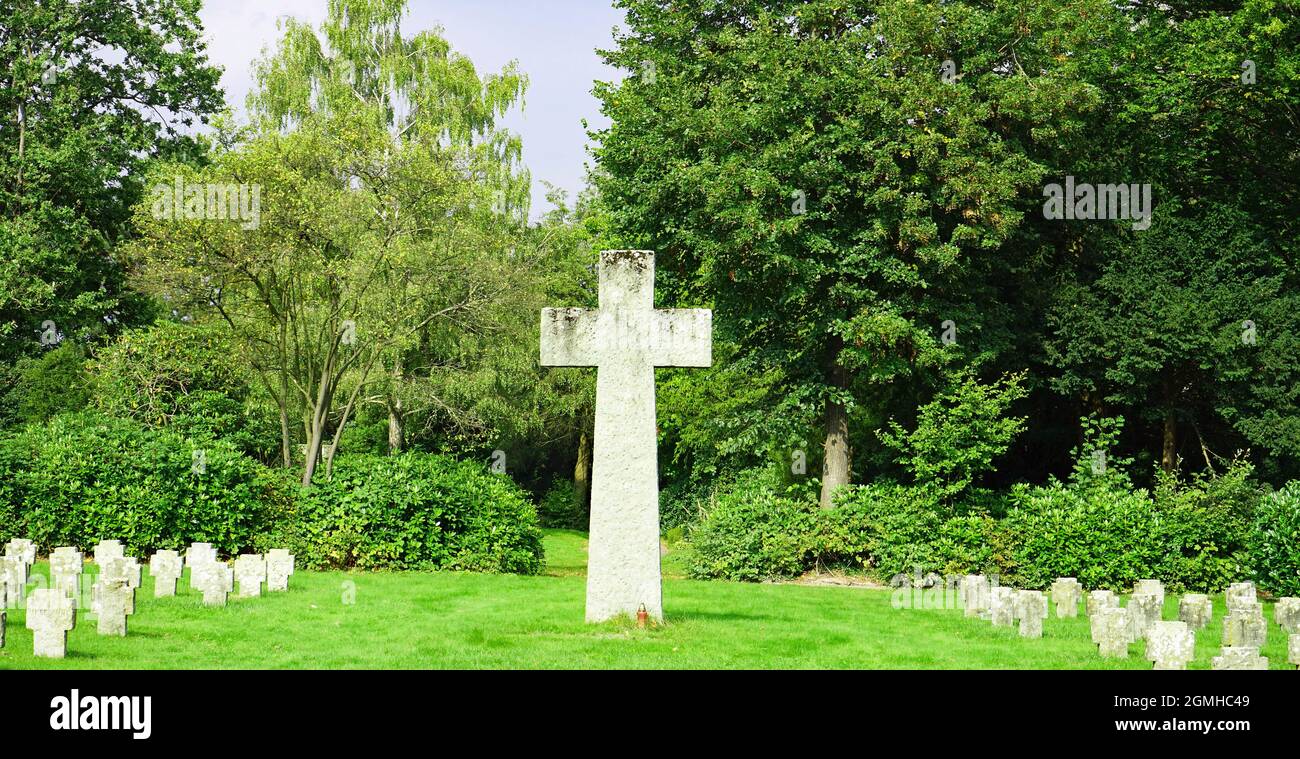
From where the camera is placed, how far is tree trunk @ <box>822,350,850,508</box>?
85.8 ft

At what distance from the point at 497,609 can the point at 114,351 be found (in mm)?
13600

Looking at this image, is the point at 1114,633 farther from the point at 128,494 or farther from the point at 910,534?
the point at 128,494

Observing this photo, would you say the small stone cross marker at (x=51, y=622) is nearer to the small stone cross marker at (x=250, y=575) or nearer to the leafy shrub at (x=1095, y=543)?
the small stone cross marker at (x=250, y=575)

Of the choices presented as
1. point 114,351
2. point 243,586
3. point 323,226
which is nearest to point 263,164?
point 323,226

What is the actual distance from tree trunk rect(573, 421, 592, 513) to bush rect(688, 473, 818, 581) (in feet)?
74.3

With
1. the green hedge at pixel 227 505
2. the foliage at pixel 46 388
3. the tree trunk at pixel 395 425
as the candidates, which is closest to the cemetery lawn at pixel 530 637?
the green hedge at pixel 227 505

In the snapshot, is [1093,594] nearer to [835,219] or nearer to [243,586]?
[243,586]

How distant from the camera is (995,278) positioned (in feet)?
94.7

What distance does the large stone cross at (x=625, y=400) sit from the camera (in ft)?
41.3

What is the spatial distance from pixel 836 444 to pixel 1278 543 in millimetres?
9017

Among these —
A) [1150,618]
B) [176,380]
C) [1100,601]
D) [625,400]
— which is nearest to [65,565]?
[625,400]

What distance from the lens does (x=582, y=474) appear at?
49719 mm
